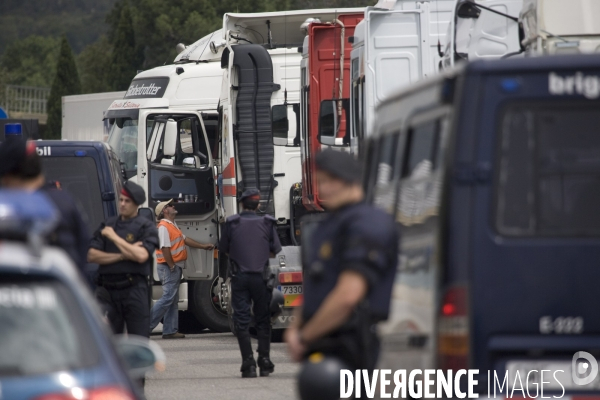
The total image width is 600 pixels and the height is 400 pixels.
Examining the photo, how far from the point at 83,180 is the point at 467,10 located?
4040 millimetres

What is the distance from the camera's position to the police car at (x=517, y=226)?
5496 millimetres

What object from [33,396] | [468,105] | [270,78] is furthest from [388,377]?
[270,78]

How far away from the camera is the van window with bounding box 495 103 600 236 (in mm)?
5609

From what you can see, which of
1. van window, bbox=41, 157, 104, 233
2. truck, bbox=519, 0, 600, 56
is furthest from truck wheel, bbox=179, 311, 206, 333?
truck, bbox=519, 0, 600, 56

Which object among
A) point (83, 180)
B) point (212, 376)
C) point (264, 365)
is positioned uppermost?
point (83, 180)

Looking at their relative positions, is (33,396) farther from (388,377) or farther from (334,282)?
(388,377)

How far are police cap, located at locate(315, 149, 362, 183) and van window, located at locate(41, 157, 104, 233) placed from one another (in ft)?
20.7

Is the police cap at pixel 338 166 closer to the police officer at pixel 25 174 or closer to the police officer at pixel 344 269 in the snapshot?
the police officer at pixel 344 269

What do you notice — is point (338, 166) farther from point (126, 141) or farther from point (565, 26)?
point (126, 141)

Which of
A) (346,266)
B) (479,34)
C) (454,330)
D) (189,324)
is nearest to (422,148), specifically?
(454,330)

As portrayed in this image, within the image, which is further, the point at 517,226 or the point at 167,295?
the point at 167,295

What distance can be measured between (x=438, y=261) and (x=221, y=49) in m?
13.9

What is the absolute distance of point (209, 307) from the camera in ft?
56.3

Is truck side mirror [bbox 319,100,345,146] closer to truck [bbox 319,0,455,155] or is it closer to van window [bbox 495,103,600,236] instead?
truck [bbox 319,0,455,155]
